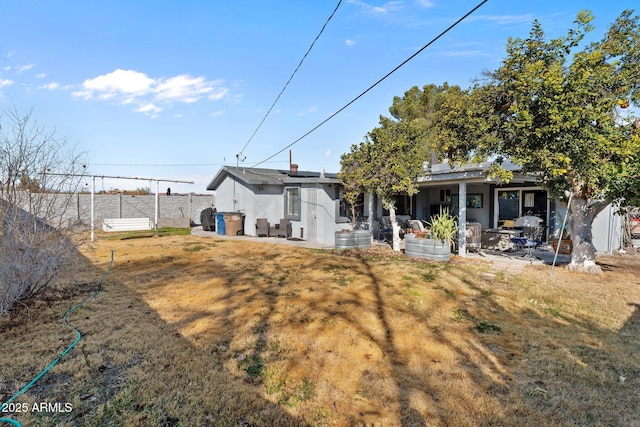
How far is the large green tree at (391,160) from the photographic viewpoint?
959cm

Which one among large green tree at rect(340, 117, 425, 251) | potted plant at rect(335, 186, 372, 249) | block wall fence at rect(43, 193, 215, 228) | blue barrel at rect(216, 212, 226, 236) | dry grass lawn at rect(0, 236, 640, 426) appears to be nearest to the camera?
dry grass lawn at rect(0, 236, 640, 426)

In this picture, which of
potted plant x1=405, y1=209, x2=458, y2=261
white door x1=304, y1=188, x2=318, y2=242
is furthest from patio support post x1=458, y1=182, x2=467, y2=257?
white door x1=304, y1=188, x2=318, y2=242

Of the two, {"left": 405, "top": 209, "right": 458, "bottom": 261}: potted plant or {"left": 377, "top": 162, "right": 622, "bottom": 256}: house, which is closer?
{"left": 405, "top": 209, "right": 458, "bottom": 261}: potted plant

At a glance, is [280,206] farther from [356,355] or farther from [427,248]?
[356,355]

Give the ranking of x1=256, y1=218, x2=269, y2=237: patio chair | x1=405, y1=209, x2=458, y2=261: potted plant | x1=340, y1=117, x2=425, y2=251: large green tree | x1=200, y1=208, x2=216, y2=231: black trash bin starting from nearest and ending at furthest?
x1=405, y1=209, x2=458, y2=261: potted plant, x1=340, y1=117, x2=425, y2=251: large green tree, x1=256, y1=218, x2=269, y2=237: patio chair, x1=200, y1=208, x2=216, y2=231: black trash bin

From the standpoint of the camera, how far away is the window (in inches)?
537

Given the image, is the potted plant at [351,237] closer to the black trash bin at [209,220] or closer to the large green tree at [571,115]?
the large green tree at [571,115]

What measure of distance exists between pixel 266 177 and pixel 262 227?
2407 mm

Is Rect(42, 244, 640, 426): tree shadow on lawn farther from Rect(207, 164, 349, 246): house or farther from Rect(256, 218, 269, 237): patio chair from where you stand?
Rect(256, 218, 269, 237): patio chair

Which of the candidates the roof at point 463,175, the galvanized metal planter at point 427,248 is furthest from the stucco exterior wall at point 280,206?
the roof at point 463,175

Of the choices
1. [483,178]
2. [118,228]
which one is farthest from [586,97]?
[118,228]

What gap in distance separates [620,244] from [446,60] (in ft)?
28.5

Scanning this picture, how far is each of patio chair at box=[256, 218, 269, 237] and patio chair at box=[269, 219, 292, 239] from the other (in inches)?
16.8

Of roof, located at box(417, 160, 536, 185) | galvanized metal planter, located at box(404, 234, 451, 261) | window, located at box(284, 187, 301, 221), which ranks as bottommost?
galvanized metal planter, located at box(404, 234, 451, 261)
